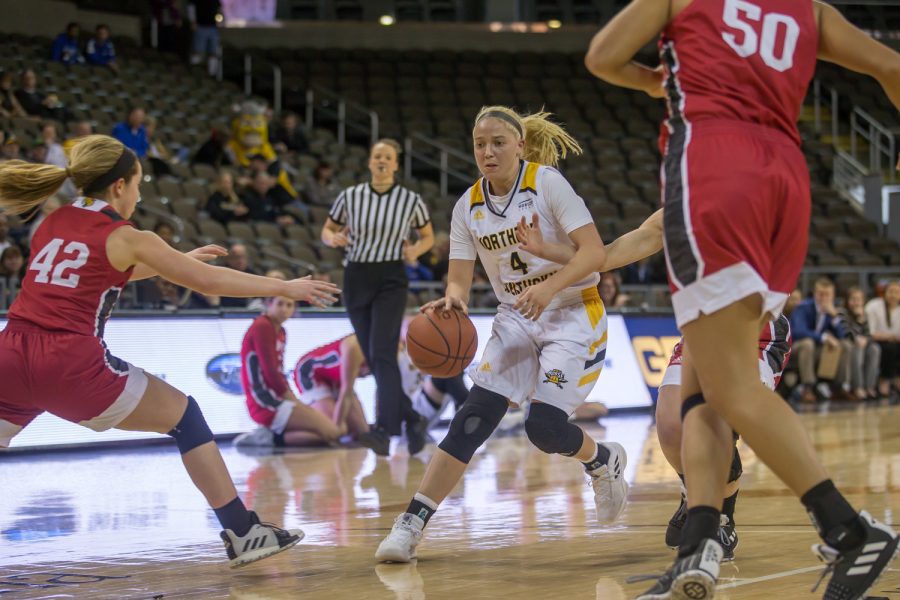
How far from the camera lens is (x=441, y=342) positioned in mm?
4637

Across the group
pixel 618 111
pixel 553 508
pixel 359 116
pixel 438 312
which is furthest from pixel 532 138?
pixel 618 111

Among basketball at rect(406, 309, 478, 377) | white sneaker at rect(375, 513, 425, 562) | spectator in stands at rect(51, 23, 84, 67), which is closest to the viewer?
white sneaker at rect(375, 513, 425, 562)

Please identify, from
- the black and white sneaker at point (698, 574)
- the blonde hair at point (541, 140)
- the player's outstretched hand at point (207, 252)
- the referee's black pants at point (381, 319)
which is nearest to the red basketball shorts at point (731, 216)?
the black and white sneaker at point (698, 574)

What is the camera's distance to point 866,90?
22422mm

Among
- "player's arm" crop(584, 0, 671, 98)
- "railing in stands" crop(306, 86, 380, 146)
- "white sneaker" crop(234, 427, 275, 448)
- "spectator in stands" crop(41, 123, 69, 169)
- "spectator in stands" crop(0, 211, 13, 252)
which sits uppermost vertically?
"railing in stands" crop(306, 86, 380, 146)

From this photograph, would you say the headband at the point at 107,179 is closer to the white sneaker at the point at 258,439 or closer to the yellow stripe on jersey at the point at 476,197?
the yellow stripe on jersey at the point at 476,197

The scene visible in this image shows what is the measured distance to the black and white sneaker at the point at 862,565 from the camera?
2.88 metres

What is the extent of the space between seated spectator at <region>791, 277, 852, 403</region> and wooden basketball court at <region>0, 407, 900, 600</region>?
5.80m

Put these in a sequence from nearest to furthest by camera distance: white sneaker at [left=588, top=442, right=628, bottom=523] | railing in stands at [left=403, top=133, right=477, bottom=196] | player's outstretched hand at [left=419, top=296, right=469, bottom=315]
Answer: player's outstretched hand at [left=419, top=296, right=469, bottom=315]
white sneaker at [left=588, top=442, right=628, bottom=523]
railing in stands at [left=403, top=133, right=477, bottom=196]

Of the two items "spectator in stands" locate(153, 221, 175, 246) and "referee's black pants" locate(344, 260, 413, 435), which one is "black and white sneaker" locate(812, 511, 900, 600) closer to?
"referee's black pants" locate(344, 260, 413, 435)

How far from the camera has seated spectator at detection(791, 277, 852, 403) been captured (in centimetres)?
1380

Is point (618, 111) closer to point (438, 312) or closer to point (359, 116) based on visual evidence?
point (359, 116)

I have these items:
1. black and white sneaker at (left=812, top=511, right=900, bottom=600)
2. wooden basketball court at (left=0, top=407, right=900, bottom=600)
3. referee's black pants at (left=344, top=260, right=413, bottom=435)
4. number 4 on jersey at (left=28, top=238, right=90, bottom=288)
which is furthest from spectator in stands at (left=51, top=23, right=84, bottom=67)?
black and white sneaker at (left=812, top=511, right=900, bottom=600)

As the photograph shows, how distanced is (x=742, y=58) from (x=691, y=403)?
899 mm
